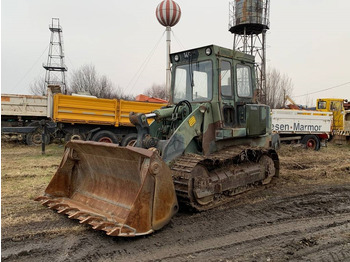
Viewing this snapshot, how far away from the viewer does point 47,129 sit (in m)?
14.3

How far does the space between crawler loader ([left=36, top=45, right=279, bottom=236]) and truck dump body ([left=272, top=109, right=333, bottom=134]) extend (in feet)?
24.4

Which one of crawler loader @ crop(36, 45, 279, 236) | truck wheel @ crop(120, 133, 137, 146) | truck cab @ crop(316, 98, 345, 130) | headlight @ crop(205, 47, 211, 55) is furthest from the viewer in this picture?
truck cab @ crop(316, 98, 345, 130)

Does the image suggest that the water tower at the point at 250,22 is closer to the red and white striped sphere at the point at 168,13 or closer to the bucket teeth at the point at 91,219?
the red and white striped sphere at the point at 168,13

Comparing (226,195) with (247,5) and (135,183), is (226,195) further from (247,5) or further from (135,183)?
(247,5)

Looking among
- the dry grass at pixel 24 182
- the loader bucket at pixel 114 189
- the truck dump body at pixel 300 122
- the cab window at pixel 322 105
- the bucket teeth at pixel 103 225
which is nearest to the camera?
the bucket teeth at pixel 103 225

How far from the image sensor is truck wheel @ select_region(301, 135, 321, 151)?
1522 centimetres

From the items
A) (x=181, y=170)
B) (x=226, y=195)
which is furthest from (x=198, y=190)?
(x=226, y=195)

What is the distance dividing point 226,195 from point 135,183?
1.99 m

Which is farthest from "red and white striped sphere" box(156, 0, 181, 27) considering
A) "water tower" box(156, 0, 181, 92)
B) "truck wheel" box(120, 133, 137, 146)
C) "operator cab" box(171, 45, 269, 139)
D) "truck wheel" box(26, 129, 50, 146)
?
"operator cab" box(171, 45, 269, 139)

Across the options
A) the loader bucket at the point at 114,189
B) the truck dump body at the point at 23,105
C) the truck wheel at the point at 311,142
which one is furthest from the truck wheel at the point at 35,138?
the truck wheel at the point at 311,142

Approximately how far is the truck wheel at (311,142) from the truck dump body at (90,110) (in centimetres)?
871

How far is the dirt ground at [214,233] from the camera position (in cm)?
367

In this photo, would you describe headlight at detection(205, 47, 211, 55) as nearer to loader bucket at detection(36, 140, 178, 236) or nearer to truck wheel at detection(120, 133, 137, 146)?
loader bucket at detection(36, 140, 178, 236)

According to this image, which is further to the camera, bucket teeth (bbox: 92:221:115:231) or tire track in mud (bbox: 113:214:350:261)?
bucket teeth (bbox: 92:221:115:231)
